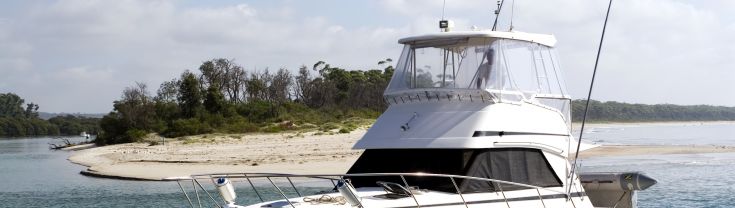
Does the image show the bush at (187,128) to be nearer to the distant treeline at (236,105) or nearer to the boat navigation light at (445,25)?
the distant treeline at (236,105)

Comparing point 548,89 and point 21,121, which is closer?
point 548,89

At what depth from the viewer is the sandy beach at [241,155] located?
31375mm

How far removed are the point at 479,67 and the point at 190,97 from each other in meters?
52.3

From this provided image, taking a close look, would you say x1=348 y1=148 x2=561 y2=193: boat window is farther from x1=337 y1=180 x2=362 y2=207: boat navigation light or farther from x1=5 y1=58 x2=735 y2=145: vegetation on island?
x1=5 y1=58 x2=735 y2=145: vegetation on island

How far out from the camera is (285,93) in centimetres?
7731

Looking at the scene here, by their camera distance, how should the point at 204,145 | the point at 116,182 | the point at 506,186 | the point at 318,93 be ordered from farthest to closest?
1. the point at 318,93
2. the point at 204,145
3. the point at 116,182
4. the point at 506,186

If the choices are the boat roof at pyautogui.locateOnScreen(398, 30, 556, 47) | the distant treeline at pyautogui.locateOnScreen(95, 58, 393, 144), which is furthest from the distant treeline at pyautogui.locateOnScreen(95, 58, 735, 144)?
the boat roof at pyautogui.locateOnScreen(398, 30, 556, 47)

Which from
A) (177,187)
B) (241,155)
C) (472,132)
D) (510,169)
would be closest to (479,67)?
(472,132)

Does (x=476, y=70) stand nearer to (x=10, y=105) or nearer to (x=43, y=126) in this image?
(x=43, y=126)

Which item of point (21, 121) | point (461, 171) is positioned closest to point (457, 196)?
point (461, 171)

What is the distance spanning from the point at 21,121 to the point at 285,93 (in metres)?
73.7

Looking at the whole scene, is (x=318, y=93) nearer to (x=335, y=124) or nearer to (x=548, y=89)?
A: (x=335, y=124)

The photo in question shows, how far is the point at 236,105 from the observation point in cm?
6456

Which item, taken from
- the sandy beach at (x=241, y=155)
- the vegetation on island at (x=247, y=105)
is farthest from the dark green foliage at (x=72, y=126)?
the sandy beach at (x=241, y=155)
